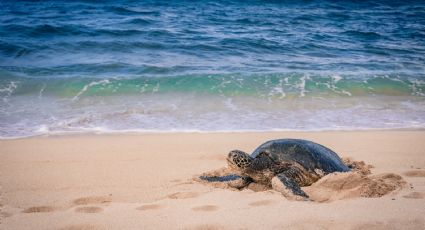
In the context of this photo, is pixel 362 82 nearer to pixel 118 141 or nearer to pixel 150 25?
pixel 118 141

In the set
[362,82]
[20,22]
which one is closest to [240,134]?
[362,82]

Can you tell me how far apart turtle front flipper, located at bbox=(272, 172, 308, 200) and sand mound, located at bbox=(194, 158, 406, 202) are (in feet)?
0.52

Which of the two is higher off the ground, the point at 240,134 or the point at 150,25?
the point at 150,25

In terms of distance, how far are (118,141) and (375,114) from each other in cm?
501

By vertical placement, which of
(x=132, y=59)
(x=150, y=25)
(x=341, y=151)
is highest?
Result: (x=150, y=25)

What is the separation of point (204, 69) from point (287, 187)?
7608 millimetres

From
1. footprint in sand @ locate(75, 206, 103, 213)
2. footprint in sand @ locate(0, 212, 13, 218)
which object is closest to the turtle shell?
footprint in sand @ locate(75, 206, 103, 213)

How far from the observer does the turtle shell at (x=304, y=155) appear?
3951mm

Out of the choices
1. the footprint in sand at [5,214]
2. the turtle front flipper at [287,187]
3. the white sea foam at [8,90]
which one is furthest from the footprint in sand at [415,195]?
the white sea foam at [8,90]

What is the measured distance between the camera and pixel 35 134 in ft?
19.5

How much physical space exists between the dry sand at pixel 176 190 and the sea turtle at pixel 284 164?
18 centimetres

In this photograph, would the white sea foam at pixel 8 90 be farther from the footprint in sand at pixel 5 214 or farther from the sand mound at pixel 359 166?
the sand mound at pixel 359 166

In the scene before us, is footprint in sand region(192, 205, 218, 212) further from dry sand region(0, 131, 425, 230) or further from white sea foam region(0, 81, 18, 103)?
white sea foam region(0, 81, 18, 103)

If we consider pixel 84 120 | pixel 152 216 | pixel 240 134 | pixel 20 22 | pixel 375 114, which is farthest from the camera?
pixel 20 22
